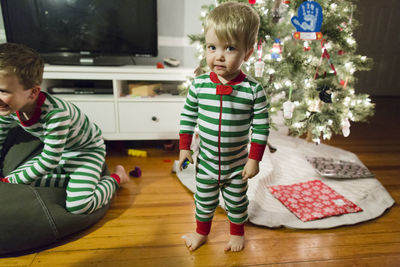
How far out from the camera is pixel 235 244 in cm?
124

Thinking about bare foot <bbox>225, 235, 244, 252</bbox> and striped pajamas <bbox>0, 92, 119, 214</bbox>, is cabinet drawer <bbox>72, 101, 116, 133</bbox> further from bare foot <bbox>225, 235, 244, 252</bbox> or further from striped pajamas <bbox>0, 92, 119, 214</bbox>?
bare foot <bbox>225, 235, 244, 252</bbox>

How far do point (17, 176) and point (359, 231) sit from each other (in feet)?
5.29

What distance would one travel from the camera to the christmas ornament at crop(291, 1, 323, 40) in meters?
1.59

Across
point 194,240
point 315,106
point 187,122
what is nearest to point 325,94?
point 315,106

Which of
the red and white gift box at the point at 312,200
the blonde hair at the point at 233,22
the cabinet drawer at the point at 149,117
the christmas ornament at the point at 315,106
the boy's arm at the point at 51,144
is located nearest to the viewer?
the blonde hair at the point at 233,22

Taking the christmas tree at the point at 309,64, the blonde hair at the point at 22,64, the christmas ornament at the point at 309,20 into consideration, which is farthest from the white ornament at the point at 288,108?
the blonde hair at the point at 22,64

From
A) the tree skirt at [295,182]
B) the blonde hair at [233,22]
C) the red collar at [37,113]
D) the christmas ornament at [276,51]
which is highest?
the blonde hair at [233,22]

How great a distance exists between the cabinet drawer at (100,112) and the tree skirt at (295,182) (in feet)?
2.08

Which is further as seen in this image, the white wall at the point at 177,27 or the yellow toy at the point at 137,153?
the white wall at the point at 177,27

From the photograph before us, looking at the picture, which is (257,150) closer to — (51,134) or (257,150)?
(257,150)

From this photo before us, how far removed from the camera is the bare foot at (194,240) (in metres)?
1.24

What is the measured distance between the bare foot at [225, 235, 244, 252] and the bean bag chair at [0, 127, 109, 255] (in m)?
0.64

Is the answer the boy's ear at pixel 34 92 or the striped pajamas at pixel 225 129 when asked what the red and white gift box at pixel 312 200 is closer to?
the striped pajamas at pixel 225 129

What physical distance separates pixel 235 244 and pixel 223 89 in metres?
0.68
